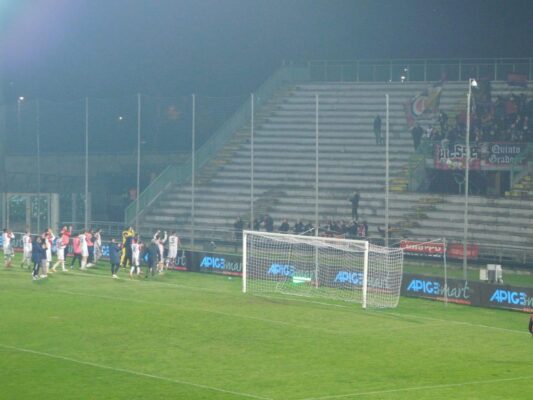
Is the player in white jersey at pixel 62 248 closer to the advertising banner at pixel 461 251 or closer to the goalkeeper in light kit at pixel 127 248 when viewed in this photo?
the goalkeeper in light kit at pixel 127 248

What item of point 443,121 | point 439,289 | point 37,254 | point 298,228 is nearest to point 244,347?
point 439,289

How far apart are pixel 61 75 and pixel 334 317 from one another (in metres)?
39.0

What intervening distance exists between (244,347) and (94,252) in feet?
67.1

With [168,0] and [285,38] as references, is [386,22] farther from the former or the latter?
[168,0]

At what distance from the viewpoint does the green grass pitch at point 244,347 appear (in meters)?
20.2

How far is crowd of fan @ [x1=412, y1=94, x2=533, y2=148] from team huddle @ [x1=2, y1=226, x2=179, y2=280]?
12890 mm

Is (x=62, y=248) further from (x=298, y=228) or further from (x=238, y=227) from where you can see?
(x=298, y=228)

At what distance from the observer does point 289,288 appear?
37.1 meters

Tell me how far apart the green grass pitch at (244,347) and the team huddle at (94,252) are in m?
2.47

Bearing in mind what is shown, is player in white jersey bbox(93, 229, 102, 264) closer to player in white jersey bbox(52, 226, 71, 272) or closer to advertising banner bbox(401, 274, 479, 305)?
player in white jersey bbox(52, 226, 71, 272)

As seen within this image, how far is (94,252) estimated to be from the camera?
44.4m

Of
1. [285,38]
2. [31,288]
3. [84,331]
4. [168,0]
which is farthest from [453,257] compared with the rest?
[168,0]

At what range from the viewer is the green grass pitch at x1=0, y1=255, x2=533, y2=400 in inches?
796

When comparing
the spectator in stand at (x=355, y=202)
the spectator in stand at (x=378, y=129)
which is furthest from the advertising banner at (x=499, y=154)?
the spectator in stand at (x=378, y=129)
